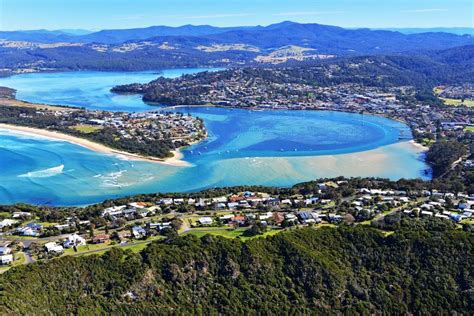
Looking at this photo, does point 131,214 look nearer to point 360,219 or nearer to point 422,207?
point 360,219

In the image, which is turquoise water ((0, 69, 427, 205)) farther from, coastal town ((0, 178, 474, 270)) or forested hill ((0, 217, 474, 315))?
forested hill ((0, 217, 474, 315))

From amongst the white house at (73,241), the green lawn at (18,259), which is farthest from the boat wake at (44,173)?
the green lawn at (18,259)

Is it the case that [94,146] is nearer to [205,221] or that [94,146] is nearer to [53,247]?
[205,221]

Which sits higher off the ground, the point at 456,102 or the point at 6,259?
the point at 456,102

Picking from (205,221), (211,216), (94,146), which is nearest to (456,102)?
(94,146)

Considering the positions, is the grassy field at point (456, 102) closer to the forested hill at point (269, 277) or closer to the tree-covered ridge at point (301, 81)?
the tree-covered ridge at point (301, 81)

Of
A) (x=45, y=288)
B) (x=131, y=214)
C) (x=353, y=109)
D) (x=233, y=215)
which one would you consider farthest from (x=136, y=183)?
(x=353, y=109)
